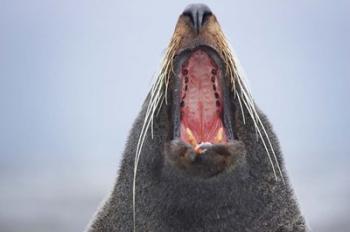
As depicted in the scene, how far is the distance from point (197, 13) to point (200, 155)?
0.90 metres

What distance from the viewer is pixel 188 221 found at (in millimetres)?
4379

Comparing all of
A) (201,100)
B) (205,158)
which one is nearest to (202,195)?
(205,158)

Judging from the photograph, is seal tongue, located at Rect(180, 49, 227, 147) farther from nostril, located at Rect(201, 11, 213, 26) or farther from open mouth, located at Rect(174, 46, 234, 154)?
nostril, located at Rect(201, 11, 213, 26)

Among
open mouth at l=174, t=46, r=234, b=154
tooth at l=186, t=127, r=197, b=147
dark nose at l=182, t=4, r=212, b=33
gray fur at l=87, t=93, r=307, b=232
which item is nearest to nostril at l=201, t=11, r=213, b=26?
dark nose at l=182, t=4, r=212, b=33

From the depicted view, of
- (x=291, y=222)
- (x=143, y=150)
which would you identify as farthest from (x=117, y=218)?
(x=291, y=222)

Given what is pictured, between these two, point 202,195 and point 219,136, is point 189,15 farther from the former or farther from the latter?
point 202,195

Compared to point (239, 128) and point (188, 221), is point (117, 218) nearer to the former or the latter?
point (188, 221)

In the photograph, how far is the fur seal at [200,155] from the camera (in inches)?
173

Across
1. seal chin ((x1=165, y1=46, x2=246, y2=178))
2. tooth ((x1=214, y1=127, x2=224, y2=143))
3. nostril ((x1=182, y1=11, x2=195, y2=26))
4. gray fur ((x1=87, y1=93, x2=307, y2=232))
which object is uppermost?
nostril ((x1=182, y1=11, x2=195, y2=26))

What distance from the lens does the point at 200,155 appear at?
14.2 feet

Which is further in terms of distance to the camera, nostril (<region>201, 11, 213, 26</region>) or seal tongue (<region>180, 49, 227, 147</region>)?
seal tongue (<region>180, 49, 227, 147</region>)

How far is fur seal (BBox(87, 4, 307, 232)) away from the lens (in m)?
4.38

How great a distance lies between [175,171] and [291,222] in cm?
83

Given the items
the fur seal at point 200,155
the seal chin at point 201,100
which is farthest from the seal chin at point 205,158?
the seal chin at point 201,100
